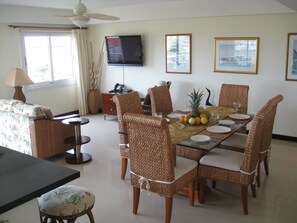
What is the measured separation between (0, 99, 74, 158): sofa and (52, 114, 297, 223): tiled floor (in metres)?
0.33

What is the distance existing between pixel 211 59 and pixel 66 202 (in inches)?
173

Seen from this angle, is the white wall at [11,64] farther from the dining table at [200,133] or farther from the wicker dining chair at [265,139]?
the wicker dining chair at [265,139]

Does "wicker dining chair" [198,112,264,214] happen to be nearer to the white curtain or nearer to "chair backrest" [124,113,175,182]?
"chair backrest" [124,113,175,182]

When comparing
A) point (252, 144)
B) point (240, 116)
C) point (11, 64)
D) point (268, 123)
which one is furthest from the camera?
point (11, 64)

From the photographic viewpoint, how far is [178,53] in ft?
20.4

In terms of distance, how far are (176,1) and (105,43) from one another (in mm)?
2150

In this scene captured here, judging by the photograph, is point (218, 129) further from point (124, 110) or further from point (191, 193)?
point (124, 110)

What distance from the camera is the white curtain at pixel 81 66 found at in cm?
729

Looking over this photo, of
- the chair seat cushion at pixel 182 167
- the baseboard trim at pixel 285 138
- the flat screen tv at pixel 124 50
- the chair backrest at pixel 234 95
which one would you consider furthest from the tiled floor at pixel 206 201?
the flat screen tv at pixel 124 50

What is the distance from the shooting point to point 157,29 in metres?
6.41

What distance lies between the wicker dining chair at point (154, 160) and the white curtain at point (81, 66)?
477 centimetres

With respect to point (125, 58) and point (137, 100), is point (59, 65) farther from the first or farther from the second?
point (137, 100)

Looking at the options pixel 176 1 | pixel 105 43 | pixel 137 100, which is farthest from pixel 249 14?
pixel 105 43

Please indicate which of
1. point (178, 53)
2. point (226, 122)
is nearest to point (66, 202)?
Result: point (226, 122)
